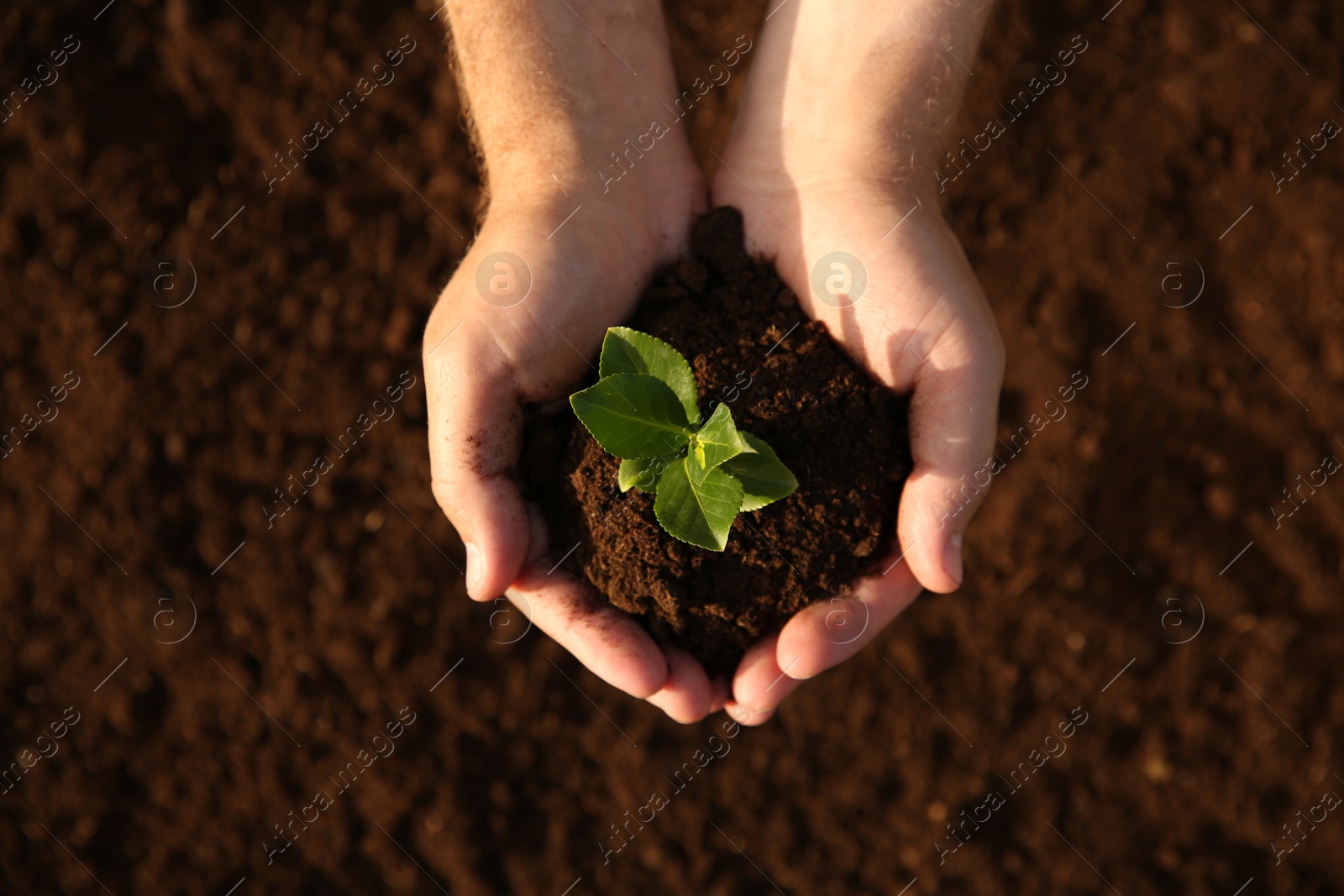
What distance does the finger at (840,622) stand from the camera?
10.3 ft

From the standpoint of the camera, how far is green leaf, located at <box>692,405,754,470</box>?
8.57 ft

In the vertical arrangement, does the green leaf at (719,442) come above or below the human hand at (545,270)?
below

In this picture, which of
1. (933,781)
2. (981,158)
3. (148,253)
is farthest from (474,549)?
(981,158)

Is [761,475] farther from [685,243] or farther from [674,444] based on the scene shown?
[685,243]

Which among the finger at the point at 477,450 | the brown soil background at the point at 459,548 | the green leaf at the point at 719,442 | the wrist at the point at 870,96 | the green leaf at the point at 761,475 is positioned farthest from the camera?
the brown soil background at the point at 459,548

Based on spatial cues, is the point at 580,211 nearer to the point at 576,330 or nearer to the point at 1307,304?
the point at 576,330

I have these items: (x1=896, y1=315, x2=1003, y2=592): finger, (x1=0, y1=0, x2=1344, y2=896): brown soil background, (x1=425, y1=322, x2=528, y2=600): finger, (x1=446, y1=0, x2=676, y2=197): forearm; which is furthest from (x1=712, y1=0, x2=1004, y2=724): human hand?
(x1=0, y1=0, x2=1344, y2=896): brown soil background

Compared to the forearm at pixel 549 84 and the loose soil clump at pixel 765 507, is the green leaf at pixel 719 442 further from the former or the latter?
the forearm at pixel 549 84

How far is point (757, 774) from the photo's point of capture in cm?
445

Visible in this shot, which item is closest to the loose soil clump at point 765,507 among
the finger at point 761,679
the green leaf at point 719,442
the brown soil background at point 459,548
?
the finger at point 761,679

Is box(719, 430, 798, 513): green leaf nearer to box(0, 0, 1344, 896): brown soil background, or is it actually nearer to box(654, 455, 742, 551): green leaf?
box(654, 455, 742, 551): green leaf

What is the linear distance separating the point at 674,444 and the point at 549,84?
1482mm

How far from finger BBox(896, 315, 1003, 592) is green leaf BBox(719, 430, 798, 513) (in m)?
0.54

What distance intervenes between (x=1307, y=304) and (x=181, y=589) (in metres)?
5.71
